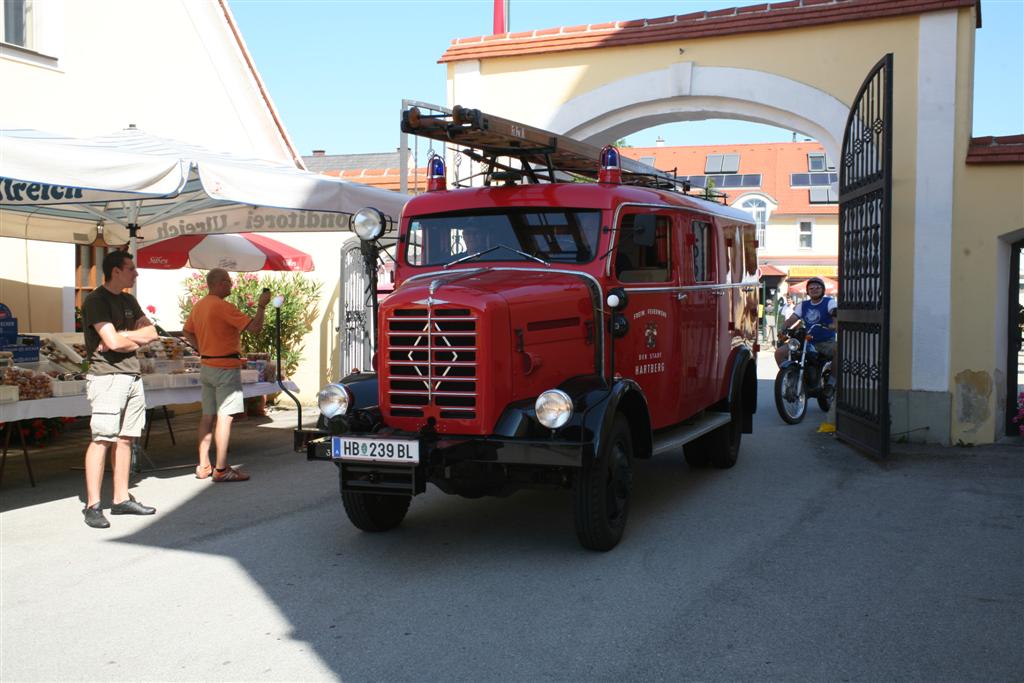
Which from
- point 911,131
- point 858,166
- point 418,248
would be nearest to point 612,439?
point 418,248

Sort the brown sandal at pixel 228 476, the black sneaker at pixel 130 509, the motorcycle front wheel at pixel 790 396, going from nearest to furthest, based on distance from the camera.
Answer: the black sneaker at pixel 130 509
the brown sandal at pixel 228 476
the motorcycle front wheel at pixel 790 396

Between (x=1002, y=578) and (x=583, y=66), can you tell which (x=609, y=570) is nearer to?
(x=1002, y=578)

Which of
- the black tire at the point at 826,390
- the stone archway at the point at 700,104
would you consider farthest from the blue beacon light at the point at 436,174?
the black tire at the point at 826,390

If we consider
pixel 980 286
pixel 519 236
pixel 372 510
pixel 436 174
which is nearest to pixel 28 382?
pixel 372 510

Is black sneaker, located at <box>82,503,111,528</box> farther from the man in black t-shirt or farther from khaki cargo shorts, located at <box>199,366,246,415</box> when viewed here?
khaki cargo shorts, located at <box>199,366,246,415</box>

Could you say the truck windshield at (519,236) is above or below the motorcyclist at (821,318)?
above

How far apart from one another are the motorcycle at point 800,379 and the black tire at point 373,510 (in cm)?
677

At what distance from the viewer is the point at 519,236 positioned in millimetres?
6730

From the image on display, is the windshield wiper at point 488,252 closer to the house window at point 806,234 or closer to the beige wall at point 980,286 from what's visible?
the beige wall at point 980,286

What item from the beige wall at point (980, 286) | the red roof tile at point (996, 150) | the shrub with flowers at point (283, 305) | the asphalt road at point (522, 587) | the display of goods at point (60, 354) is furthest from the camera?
the shrub with flowers at point (283, 305)

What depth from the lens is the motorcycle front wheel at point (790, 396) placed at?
12.1 meters

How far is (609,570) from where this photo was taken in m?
5.70

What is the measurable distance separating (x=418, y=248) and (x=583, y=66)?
246 inches

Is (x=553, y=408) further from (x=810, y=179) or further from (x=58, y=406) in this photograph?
(x=810, y=179)
